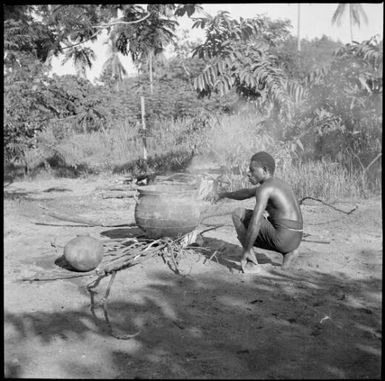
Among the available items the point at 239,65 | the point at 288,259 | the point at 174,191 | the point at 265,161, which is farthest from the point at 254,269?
the point at 239,65

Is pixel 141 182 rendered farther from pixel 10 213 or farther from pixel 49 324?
pixel 49 324

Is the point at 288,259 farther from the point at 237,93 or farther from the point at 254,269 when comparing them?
the point at 237,93

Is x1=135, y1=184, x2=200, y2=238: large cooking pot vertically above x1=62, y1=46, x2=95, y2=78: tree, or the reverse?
x1=62, y1=46, x2=95, y2=78: tree

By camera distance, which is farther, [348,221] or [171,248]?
[348,221]

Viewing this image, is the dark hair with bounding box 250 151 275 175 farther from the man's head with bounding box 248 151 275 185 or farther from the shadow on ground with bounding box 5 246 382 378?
the shadow on ground with bounding box 5 246 382 378

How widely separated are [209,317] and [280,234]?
1585mm

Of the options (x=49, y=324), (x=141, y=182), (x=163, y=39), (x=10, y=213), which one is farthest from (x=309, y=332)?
(x=163, y=39)

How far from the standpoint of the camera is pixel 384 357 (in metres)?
2.56

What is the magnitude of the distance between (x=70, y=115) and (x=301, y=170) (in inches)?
216

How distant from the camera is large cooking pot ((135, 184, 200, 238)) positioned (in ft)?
19.7

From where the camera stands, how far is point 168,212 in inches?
235

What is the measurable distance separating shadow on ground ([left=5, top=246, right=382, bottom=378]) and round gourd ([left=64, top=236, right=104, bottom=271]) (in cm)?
48

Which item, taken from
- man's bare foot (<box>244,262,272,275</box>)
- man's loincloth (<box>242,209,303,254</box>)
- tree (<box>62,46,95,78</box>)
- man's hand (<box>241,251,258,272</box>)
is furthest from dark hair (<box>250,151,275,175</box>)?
tree (<box>62,46,95,78</box>)

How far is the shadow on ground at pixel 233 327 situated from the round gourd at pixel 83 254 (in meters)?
0.48
